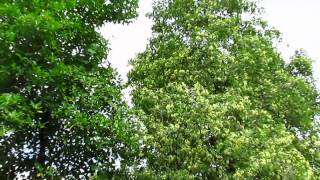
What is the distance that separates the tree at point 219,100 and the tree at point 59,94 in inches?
103

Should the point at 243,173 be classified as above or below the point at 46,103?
below

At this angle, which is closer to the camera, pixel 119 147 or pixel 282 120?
pixel 119 147

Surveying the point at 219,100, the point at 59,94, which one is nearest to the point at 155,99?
the point at 219,100

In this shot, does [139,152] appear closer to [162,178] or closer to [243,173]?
[162,178]

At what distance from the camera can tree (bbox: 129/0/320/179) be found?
23.2 meters

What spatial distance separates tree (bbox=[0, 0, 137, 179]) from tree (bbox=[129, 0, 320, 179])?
8.57 ft

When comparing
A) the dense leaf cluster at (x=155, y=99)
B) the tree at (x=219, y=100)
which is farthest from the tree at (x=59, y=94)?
the tree at (x=219, y=100)

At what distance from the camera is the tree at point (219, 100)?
2320 cm

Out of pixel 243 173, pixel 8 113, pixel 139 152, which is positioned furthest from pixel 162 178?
pixel 8 113

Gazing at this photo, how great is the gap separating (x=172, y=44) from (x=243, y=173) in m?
9.92

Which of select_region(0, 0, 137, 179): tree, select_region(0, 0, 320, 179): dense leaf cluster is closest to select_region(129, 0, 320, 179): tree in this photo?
select_region(0, 0, 320, 179): dense leaf cluster

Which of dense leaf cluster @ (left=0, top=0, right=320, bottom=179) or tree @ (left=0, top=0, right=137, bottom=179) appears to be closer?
tree @ (left=0, top=0, right=137, bottom=179)

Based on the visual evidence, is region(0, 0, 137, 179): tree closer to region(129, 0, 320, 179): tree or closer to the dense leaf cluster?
the dense leaf cluster

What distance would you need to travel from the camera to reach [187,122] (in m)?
23.8
